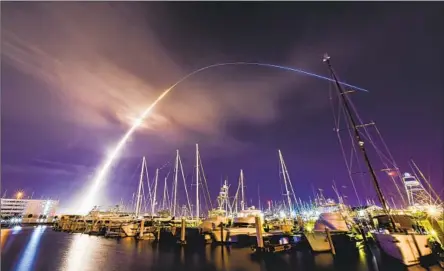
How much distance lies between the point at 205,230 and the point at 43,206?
225585mm

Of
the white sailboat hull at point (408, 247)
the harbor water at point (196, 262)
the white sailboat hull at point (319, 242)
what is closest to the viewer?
the white sailboat hull at point (408, 247)

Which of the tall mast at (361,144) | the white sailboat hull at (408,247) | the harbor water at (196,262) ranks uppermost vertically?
the tall mast at (361,144)

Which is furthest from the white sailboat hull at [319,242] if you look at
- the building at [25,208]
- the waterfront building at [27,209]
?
the building at [25,208]

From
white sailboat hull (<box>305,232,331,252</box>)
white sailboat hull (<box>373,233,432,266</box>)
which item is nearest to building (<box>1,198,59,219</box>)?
white sailboat hull (<box>305,232,331,252</box>)

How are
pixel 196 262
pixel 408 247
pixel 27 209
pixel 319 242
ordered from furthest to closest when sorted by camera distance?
1. pixel 27 209
2. pixel 319 242
3. pixel 196 262
4. pixel 408 247

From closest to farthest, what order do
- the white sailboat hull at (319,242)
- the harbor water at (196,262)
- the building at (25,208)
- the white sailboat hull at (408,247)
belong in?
the white sailboat hull at (408,247) < the harbor water at (196,262) < the white sailboat hull at (319,242) < the building at (25,208)

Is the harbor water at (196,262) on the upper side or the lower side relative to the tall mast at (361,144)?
lower

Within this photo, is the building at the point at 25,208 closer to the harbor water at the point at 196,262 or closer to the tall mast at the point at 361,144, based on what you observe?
the harbor water at the point at 196,262

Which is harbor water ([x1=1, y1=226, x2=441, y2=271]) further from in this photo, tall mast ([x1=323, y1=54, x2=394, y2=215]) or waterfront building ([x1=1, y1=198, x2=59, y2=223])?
waterfront building ([x1=1, y1=198, x2=59, y2=223])

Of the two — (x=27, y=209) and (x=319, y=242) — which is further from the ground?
(x=27, y=209)

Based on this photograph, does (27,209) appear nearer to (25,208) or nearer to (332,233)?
(25,208)

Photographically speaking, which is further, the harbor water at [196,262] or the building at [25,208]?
the building at [25,208]

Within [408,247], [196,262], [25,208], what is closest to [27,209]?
[25,208]

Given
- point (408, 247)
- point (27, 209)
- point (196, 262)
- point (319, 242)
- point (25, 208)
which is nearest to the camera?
point (408, 247)
